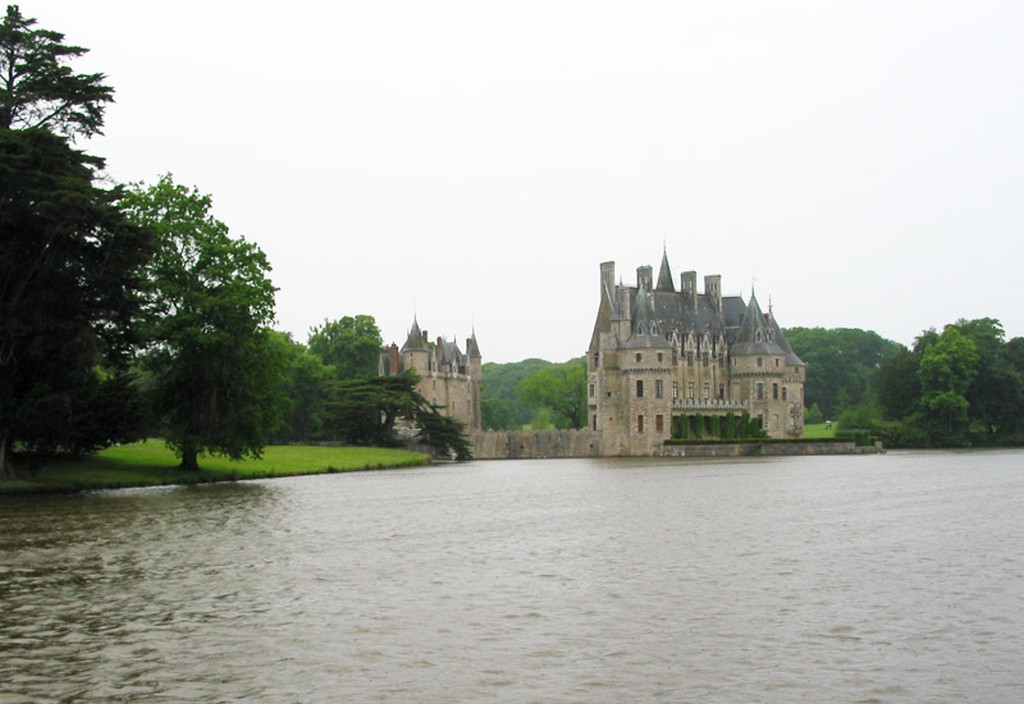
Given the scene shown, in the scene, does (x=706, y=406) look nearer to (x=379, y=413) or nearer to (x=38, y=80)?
(x=379, y=413)

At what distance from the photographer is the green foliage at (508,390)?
13100 centimetres

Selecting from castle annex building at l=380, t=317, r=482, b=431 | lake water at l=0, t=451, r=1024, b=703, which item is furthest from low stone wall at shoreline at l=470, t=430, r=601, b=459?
lake water at l=0, t=451, r=1024, b=703

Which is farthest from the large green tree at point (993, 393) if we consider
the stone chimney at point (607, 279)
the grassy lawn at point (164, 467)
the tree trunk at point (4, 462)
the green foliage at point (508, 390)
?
the tree trunk at point (4, 462)

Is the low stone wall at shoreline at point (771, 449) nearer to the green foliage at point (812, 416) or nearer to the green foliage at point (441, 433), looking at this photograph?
the green foliage at point (441, 433)

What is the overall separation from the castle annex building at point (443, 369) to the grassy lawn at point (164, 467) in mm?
21818

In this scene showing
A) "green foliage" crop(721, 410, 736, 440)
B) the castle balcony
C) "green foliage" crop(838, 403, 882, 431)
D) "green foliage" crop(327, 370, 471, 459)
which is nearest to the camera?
"green foliage" crop(327, 370, 471, 459)

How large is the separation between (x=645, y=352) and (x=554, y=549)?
5769 cm

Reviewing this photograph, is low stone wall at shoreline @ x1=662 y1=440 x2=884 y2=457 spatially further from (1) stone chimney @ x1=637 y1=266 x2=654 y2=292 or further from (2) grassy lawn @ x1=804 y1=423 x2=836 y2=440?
(2) grassy lawn @ x1=804 y1=423 x2=836 y2=440

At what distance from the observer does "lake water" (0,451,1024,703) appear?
10.3 m

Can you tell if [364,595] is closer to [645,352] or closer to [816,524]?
[816,524]

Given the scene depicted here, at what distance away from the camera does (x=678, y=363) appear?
81.3m

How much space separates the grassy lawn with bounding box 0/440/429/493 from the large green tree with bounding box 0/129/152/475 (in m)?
1.51

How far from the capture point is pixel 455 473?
51844 millimetres

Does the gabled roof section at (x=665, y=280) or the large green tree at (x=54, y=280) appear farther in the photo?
the gabled roof section at (x=665, y=280)
